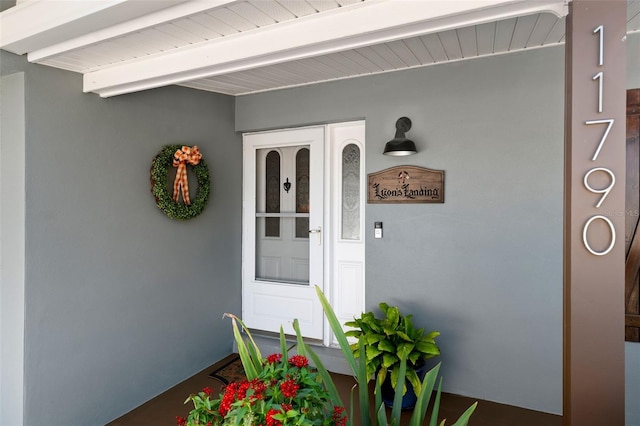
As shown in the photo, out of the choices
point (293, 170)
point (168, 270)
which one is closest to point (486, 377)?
point (293, 170)

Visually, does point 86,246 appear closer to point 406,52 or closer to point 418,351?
point 418,351

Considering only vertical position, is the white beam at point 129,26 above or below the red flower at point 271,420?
above

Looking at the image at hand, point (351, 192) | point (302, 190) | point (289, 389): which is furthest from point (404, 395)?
point (289, 389)

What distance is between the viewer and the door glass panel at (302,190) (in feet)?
11.9

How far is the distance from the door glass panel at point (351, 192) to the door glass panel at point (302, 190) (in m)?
0.35

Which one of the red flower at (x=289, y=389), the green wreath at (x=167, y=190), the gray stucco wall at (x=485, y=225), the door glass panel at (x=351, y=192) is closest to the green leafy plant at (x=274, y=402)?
the red flower at (x=289, y=389)

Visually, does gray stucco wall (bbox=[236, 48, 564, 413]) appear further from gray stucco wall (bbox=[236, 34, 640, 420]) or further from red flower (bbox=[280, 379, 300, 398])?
red flower (bbox=[280, 379, 300, 398])

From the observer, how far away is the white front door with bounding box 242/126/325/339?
11.6 ft

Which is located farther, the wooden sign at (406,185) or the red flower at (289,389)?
the wooden sign at (406,185)

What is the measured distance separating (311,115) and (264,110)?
0.51 metres

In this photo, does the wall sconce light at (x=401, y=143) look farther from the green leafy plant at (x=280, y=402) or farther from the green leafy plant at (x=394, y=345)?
the green leafy plant at (x=280, y=402)

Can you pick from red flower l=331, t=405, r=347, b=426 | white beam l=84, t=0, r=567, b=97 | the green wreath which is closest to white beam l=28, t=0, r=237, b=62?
white beam l=84, t=0, r=567, b=97

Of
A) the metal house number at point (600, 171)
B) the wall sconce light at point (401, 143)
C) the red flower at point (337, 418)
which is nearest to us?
the red flower at point (337, 418)

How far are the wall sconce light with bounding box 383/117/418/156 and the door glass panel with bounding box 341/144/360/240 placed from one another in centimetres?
51
